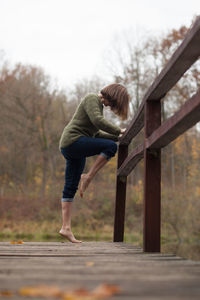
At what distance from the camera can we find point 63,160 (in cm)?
1866

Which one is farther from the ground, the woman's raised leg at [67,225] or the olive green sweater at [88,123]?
the olive green sweater at [88,123]

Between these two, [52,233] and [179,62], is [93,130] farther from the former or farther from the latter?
[52,233]

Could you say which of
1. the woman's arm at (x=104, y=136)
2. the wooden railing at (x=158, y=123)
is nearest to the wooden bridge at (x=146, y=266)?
the wooden railing at (x=158, y=123)

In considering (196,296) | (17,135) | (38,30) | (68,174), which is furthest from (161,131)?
(38,30)

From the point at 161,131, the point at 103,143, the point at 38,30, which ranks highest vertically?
the point at 38,30

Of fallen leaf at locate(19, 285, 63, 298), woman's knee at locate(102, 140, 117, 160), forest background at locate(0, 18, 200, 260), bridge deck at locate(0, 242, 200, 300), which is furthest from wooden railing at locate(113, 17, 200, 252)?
forest background at locate(0, 18, 200, 260)

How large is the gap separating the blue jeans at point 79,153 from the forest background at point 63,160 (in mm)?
9314

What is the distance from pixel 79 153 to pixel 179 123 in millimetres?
1716

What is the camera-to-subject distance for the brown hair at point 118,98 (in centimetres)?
334

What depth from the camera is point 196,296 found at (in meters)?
1.01

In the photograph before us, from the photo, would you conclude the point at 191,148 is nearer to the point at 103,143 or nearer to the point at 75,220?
the point at 75,220

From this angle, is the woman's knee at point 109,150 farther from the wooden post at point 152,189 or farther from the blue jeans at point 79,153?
the wooden post at point 152,189

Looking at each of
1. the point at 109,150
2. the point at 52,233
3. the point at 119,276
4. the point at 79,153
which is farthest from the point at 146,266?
the point at 52,233

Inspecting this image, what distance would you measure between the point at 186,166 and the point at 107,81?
548 centimetres
